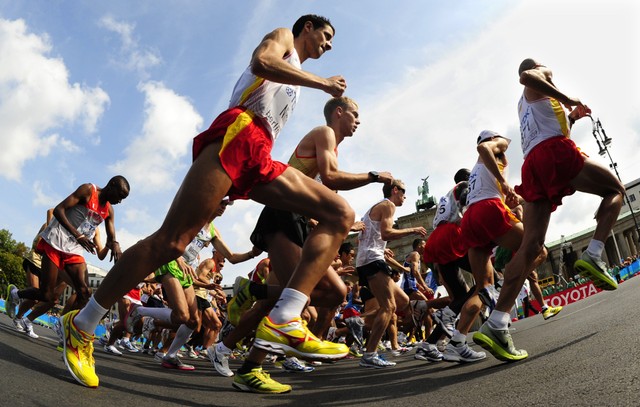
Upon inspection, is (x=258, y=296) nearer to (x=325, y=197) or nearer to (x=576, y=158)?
(x=325, y=197)

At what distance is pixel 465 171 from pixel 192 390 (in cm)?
466

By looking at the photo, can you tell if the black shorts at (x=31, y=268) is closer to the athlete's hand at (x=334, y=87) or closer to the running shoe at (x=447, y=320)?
the running shoe at (x=447, y=320)

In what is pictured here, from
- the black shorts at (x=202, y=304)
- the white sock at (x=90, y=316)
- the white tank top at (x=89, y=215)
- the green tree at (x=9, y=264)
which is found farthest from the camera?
the green tree at (x=9, y=264)

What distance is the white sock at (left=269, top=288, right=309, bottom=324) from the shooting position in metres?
2.41

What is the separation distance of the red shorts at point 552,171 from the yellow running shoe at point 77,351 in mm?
3285

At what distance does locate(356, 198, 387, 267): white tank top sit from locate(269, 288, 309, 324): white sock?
3628 millimetres

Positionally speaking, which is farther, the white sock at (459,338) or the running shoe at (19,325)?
the running shoe at (19,325)

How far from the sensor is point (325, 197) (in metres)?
2.65

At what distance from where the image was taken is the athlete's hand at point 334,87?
263 centimetres

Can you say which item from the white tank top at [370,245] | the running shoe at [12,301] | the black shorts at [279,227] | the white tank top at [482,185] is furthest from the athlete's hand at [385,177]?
the running shoe at [12,301]

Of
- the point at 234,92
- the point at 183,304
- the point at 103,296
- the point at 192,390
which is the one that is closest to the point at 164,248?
the point at 103,296

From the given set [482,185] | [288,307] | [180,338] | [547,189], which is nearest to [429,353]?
[482,185]

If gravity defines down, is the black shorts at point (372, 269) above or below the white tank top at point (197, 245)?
below

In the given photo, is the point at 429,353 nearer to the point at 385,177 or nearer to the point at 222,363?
the point at 222,363
